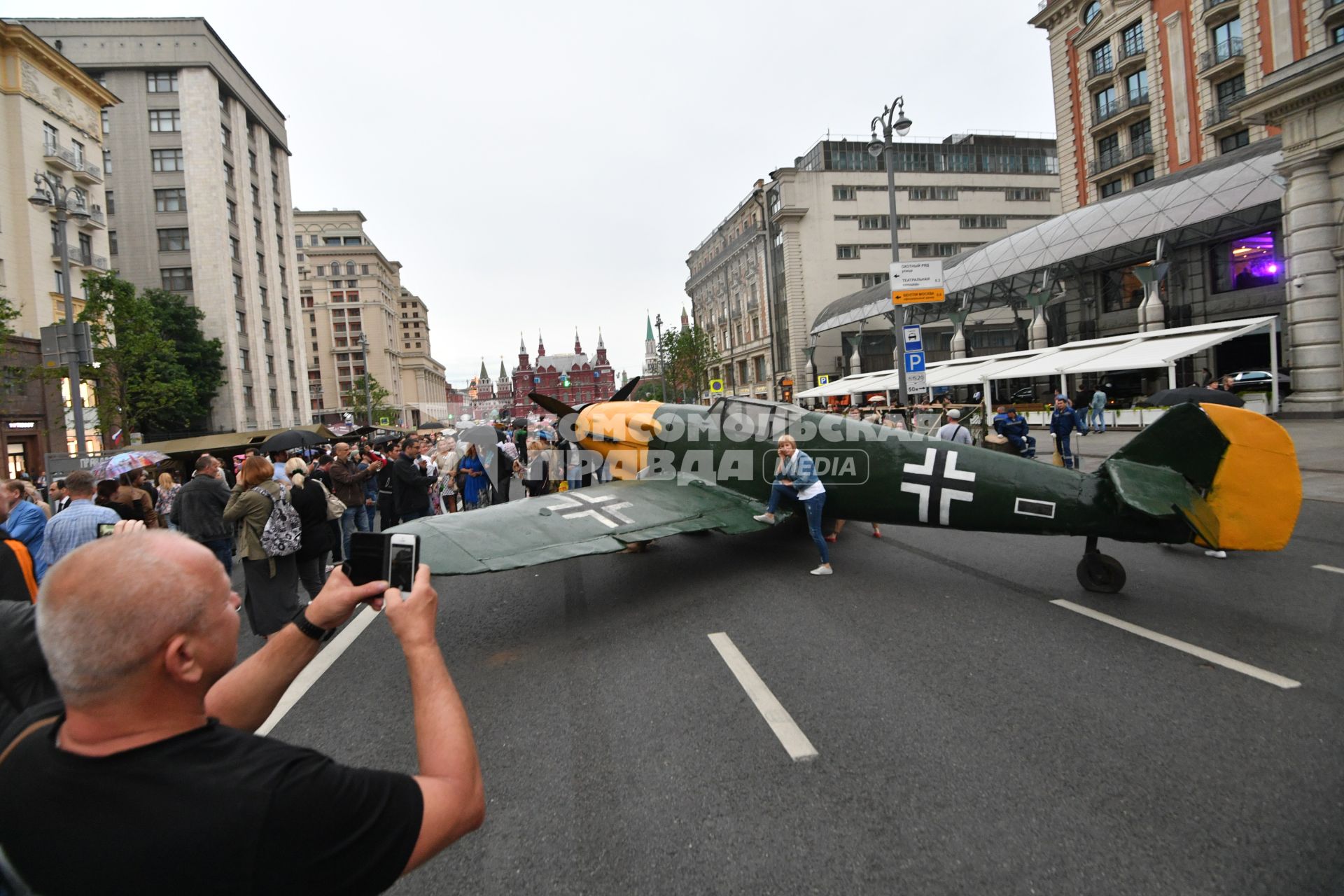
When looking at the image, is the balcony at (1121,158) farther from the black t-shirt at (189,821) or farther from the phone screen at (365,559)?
the black t-shirt at (189,821)

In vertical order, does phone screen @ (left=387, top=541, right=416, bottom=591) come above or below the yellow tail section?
above

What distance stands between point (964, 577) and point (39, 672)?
7705 mm

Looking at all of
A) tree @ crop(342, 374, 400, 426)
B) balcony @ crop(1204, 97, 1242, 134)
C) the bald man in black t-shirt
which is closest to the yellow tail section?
the bald man in black t-shirt

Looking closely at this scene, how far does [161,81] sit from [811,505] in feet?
205

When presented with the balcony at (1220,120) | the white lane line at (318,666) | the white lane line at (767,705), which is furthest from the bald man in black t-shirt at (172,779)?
the balcony at (1220,120)

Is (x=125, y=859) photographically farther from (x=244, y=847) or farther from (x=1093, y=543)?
(x=1093, y=543)

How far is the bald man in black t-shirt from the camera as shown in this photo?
117cm

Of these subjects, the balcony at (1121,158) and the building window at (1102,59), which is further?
the building window at (1102,59)

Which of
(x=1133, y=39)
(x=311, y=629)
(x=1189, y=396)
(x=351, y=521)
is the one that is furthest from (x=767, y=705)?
(x=1133, y=39)

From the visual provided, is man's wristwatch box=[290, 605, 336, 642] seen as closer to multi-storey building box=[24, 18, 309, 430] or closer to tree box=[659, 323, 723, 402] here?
multi-storey building box=[24, 18, 309, 430]

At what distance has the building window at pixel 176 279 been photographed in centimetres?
4731

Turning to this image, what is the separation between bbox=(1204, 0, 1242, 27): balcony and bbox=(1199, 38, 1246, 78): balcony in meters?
1.03

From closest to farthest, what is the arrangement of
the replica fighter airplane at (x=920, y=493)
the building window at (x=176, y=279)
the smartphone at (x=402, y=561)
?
1. the smartphone at (x=402, y=561)
2. the replica fighter airplane at (x=920, y=493)
3. the building window at (x=176, y=279)

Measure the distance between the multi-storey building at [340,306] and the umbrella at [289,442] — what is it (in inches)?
3675
